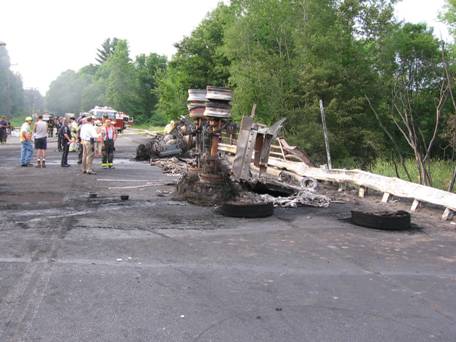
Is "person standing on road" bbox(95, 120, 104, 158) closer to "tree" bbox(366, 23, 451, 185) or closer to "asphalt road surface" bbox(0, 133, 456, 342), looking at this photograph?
"asphalt road surface" bbox(0, 133, 456, 342)

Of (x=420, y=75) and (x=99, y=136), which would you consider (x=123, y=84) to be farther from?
(x=99, y=136)

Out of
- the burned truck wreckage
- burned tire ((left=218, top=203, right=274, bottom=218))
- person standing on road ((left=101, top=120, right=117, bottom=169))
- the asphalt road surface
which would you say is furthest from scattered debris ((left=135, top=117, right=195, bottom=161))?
burned tire ((left=218, top=203, right=274, bottom=218))

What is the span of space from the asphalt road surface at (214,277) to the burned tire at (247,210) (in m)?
0.19

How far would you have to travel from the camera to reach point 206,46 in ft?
157

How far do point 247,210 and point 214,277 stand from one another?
370 centimetres

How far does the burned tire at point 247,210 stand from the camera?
9.29 m

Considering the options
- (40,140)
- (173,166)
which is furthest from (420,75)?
(40,140)

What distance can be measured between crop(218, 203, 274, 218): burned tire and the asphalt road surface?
0.19m

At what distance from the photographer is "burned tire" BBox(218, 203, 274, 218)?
9289mm

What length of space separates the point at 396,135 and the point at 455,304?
112 feet

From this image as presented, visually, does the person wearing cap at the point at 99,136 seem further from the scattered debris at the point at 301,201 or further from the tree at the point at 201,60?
the tree at the point at 201,60

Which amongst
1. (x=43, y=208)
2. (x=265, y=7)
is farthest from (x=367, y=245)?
(x=265, y=7)

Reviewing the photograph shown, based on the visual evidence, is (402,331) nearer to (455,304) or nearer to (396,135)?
(455,304)

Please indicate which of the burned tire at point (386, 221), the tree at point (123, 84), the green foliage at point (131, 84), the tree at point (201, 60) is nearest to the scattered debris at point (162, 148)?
the burned tire at point (386, 221)
